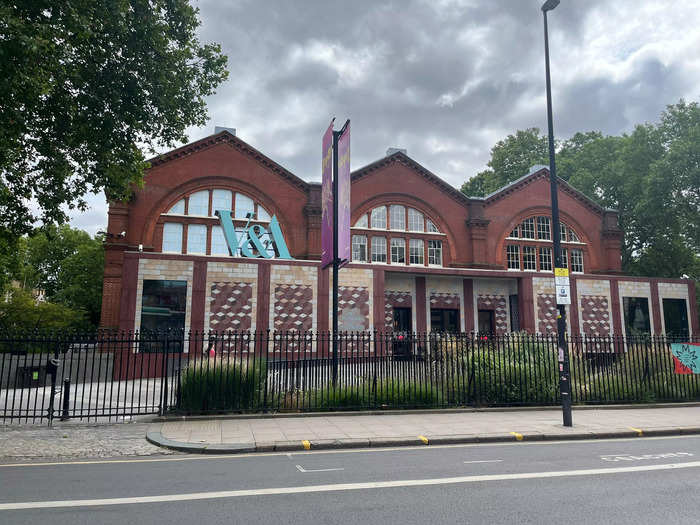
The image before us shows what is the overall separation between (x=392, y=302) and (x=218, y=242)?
11228 millimetres

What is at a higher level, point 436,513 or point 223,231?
point 223,231

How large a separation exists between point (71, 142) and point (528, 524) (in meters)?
14.4

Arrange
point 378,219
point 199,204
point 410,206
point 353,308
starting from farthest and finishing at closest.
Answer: point 410,206, point 378,219, point 199,204, point 353,308

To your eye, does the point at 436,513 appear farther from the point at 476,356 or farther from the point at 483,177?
the point at 483,177

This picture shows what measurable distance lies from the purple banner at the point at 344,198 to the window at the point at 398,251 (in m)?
18.2

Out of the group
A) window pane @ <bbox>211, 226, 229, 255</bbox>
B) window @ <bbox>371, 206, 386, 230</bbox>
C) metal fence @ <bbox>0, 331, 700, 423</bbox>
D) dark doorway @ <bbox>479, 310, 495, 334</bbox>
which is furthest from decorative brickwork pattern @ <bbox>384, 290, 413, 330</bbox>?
metal fence @ <bbox>0, 331, 700, 423</bbox>

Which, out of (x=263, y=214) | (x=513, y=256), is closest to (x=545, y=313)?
(x=513, y=256)

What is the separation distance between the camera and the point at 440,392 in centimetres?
1422

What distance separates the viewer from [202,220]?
2948cm

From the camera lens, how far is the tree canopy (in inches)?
1485

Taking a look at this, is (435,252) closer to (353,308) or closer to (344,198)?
(353,308)

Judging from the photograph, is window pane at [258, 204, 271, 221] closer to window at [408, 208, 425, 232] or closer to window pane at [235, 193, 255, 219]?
window pane at [235, 193, 255, 219]

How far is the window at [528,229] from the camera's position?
120 feet

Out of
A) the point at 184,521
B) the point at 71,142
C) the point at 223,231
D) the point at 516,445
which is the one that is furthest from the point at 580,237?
the point at 184,521
